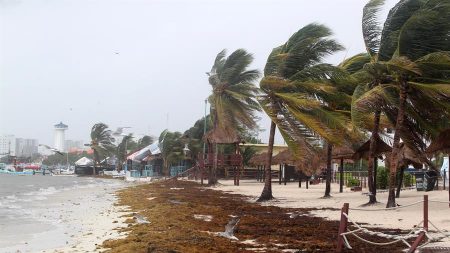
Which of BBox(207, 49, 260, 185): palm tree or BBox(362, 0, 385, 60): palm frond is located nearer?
BBox(362, 0, 385, 60): palm frond

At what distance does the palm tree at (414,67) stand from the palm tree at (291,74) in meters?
3.49

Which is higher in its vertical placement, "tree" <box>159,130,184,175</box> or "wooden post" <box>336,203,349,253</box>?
"tree" <box>159,130,184,175</box>

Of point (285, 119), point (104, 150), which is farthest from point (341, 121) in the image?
point (104, 150)

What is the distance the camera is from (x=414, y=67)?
13.7 metres

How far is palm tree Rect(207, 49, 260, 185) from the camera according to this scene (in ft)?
97.5

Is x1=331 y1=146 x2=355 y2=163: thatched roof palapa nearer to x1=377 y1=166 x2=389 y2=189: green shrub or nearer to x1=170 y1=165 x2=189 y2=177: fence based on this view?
x1=377 y1=166 x2=389 y2=189: green shrub

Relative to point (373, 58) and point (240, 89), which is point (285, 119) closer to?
point (373, 58)

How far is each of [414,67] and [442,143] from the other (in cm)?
287

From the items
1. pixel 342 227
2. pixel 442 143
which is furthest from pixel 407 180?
pixel 342 227

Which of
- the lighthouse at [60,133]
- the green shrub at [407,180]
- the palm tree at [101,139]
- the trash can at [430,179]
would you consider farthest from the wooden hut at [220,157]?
the lighthouse at [60,133]

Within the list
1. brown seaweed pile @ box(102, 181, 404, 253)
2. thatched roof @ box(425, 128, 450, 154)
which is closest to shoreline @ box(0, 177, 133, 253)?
brown seaweed pile @ box(102, 181, 404, 253)

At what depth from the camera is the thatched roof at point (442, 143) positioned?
585 inches

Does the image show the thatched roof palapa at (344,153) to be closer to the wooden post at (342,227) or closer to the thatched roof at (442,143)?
the thatched roof at (442,143)

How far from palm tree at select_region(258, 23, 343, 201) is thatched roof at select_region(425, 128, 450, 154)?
447cm
